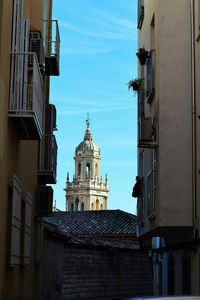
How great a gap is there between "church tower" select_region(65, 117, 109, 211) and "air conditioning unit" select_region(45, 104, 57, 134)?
98.2 metres

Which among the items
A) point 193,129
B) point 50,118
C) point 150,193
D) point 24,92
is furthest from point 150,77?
point 24,92

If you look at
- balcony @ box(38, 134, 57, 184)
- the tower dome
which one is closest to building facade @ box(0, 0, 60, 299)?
balcony @ box(38, 134, 57, 184)

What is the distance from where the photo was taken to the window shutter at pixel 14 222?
10.7 metres

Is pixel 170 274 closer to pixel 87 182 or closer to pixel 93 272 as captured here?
pixel 93 272

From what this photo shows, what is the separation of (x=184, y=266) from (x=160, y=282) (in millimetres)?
4989

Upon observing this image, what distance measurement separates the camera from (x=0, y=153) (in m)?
9.74

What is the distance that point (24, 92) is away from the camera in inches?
419

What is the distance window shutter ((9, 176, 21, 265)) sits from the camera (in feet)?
35.1

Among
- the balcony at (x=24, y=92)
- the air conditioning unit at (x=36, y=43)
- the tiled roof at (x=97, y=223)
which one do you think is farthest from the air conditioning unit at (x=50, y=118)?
the tiled roof at (x=97, y=223)

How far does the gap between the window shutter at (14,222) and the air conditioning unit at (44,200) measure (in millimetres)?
4496

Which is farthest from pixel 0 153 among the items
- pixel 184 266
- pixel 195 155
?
pixel 184 266

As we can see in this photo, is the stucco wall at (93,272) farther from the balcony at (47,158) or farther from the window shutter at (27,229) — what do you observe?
the window shutter at (27,229)

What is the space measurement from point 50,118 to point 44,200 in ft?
7.68

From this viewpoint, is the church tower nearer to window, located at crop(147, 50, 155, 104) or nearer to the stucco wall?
the stucco wall
